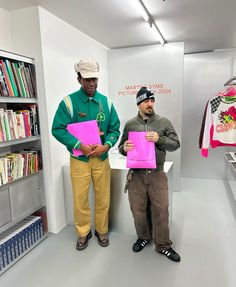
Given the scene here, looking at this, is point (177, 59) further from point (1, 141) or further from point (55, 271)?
point (55, 271)

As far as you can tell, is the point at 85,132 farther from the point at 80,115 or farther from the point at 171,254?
the point at 171,254

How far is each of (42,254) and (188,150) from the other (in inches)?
127

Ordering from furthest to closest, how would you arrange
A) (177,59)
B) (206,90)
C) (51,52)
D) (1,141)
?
(206,90) → (177,59) → (51,52) → (1,141)

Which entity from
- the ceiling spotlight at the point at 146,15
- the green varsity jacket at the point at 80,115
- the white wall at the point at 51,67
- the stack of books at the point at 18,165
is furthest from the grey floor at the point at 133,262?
the ceiling spotlight at the point at 146,15

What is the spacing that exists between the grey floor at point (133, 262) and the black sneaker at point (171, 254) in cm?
4

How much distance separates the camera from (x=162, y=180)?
6.88 feet

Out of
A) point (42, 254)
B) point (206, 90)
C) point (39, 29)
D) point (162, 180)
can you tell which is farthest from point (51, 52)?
point (206, 90)

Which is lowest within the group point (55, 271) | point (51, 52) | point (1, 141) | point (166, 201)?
point (55, 271)

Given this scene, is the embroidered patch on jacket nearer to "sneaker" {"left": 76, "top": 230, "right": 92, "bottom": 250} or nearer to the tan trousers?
the tan trousers

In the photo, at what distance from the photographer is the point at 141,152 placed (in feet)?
6.63

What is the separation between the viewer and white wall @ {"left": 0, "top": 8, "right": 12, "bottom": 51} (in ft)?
7.60

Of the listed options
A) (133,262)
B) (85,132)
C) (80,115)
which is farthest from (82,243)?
(80,115)

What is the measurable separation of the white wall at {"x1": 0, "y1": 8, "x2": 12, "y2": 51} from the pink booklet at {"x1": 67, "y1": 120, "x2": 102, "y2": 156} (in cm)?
114

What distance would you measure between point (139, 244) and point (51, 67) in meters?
2.08
